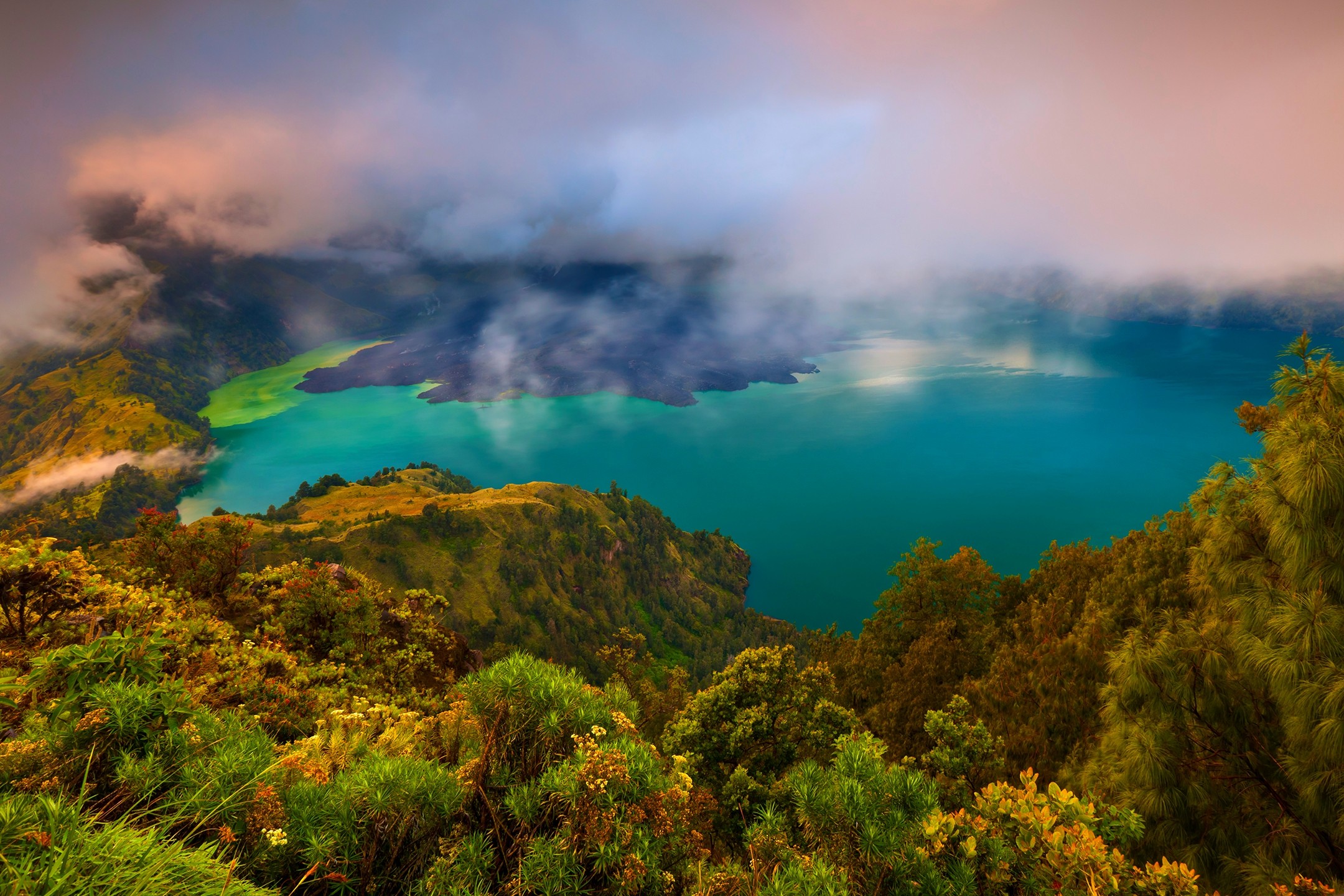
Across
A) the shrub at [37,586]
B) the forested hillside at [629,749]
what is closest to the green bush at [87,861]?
the forested hillside at [629,749]

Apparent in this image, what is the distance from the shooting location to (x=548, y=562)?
10538 centimetres

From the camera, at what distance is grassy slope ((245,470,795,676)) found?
88.2m

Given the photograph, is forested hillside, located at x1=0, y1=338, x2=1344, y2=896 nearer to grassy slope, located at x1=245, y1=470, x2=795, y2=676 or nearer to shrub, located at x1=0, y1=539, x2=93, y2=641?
shrub, located at x1=0, y1=539, x2=93, y2=641

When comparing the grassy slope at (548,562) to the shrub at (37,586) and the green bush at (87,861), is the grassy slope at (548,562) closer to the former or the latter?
the shrub at (37,586)

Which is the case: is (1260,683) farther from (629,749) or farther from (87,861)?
(87,861)

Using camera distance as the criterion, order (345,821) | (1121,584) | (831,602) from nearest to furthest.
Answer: (345,821)
(1121,584)
(831,602)

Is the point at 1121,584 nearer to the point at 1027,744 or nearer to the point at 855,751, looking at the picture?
the point at 1027,744

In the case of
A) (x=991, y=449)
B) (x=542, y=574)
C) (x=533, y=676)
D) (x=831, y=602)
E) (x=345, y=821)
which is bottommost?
(x=831, y=602)

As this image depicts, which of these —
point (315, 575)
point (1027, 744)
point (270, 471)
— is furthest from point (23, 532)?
point (270, 471)

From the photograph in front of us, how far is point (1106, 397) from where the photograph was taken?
175m

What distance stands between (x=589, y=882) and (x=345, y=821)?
61.6 inches

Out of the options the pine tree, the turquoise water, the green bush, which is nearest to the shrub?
the green bush

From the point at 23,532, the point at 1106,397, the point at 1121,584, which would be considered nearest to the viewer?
the point at 23,532

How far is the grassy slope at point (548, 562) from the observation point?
88188 mm
